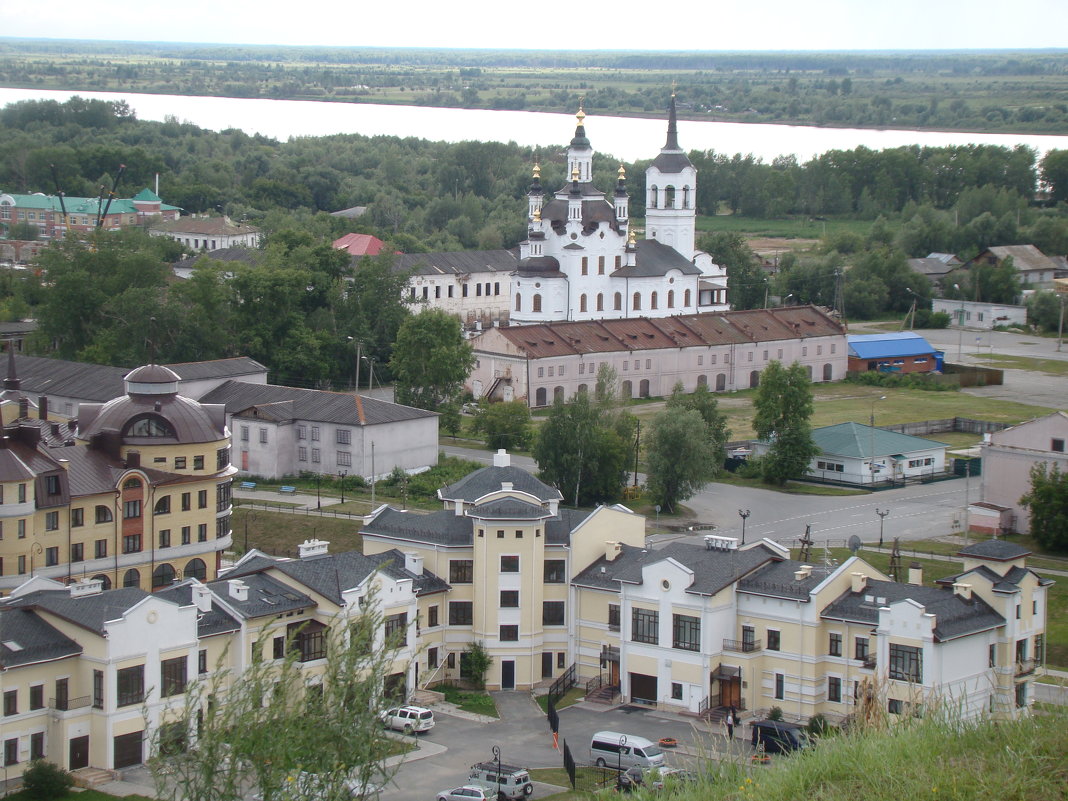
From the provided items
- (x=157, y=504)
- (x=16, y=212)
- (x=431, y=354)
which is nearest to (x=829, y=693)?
(x=157, y=504)

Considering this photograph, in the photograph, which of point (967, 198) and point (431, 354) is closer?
point (431, 354)

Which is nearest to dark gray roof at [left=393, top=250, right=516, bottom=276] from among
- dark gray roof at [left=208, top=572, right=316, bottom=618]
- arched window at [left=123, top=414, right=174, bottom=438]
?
arched window at [left=123, top=414, right=174, bottom=438]

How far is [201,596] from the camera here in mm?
28562

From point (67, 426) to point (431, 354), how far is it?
17748 mm

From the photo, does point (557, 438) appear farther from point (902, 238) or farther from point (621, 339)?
point (902, 238)

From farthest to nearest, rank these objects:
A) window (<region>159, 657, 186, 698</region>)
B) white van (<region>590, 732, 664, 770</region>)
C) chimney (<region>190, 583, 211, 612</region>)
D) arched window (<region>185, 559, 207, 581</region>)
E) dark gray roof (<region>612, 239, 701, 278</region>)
Result: 1. dark gray roof (<region>612, 239, 701, 278</region>)
2. arched window (<region>185, 559, 207, 581</region>)
3. chimney (<region>190, 583, 211, 612</region>)
4. window (<region>159, 657, 186, 698</region>)
5. white van (<region>590, 732, 664, 770</region>)

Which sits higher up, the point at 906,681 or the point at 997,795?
the point at 997,795

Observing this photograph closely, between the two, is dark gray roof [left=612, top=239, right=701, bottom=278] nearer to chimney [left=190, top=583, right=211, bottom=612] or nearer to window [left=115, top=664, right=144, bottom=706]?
chimney [left=190, top=583, right=211, bottom=612]

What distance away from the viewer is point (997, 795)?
44.7ft

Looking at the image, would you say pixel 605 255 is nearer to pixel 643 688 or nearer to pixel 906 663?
pixel 643 688

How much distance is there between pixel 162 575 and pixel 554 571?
9.38 meters

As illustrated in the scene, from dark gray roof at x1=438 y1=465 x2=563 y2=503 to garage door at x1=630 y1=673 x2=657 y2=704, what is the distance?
4.14 metres

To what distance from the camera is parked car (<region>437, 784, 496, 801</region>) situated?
80.8 ft

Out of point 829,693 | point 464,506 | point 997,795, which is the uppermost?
point 997,795
